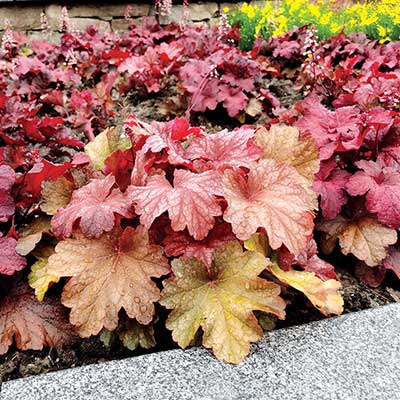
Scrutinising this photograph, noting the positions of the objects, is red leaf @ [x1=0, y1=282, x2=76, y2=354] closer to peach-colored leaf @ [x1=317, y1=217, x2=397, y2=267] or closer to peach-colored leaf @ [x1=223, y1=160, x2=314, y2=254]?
peach-colored leaf @ [x1=223, y1=160, x2=314, y2=254]

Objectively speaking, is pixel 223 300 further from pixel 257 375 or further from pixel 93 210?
pixel 93 210

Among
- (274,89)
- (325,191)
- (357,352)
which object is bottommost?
(274,89)

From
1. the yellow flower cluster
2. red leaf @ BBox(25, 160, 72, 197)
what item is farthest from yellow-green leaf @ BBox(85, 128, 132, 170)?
the yellow flower cluster

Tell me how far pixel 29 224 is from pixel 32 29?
4.99m

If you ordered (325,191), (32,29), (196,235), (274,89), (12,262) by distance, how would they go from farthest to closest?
(32,29), (274,89), (325,191), (12,262), (196,235)

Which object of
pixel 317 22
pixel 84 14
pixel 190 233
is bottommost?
pixel 84 14

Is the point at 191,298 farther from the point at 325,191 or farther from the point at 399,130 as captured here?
the point at 399,130

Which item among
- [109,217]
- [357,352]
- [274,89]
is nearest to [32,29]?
[274,89]

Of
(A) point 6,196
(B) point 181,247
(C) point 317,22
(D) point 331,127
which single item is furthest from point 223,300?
(C) point 317,22

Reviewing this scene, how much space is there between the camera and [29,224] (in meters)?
1.70

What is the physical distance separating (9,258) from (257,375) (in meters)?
0.78

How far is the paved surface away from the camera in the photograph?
1227 millimetres

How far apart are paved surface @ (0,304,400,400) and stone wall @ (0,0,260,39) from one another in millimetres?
5143

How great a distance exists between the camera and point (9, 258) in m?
1.48
